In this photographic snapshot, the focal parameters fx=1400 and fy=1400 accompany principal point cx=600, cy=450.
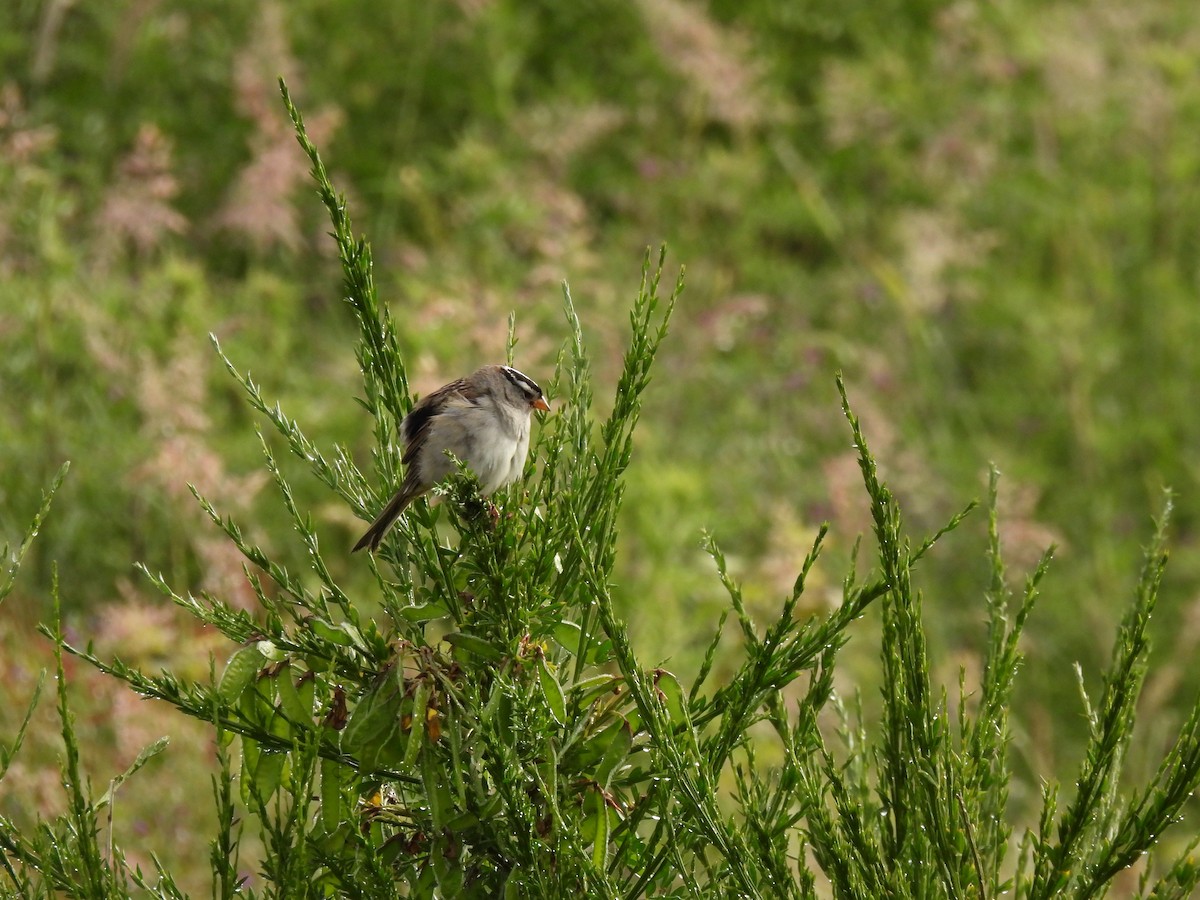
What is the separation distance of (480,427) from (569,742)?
1.23 metres

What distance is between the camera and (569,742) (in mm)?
1810

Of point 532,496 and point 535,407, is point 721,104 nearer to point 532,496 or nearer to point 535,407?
point 535,407

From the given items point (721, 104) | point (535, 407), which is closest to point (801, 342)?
point (721, 104)

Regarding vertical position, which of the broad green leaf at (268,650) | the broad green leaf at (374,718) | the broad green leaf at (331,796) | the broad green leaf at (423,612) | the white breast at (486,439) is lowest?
the broad green leaf at (331,796)

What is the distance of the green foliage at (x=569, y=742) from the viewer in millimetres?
1663

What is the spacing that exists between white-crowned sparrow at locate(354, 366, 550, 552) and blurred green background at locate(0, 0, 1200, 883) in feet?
6.98

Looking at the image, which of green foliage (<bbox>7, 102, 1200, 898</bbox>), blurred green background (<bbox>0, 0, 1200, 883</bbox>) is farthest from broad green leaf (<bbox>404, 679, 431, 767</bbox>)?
blurred green background (<bbox>0, 0, 1200, 883</bbox>)

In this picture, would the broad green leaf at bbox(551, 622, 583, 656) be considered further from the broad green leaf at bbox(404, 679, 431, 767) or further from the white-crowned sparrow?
the white-crowned sparrow

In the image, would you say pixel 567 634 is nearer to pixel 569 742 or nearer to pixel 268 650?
pixel 569 742

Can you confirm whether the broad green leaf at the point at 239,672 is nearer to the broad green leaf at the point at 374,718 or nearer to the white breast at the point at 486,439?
the broad green leaf at the point at 374,718

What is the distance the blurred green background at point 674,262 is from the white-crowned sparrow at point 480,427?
6.98 feet

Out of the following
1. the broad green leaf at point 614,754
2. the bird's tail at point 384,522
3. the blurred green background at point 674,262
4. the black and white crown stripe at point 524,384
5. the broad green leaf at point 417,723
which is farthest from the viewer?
the blurred green background at point 674,262

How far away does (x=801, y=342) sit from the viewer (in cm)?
779

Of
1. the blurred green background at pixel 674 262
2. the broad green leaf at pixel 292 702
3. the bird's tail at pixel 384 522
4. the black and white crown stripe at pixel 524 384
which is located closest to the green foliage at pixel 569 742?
the broad green leaf at pixel 292 702
